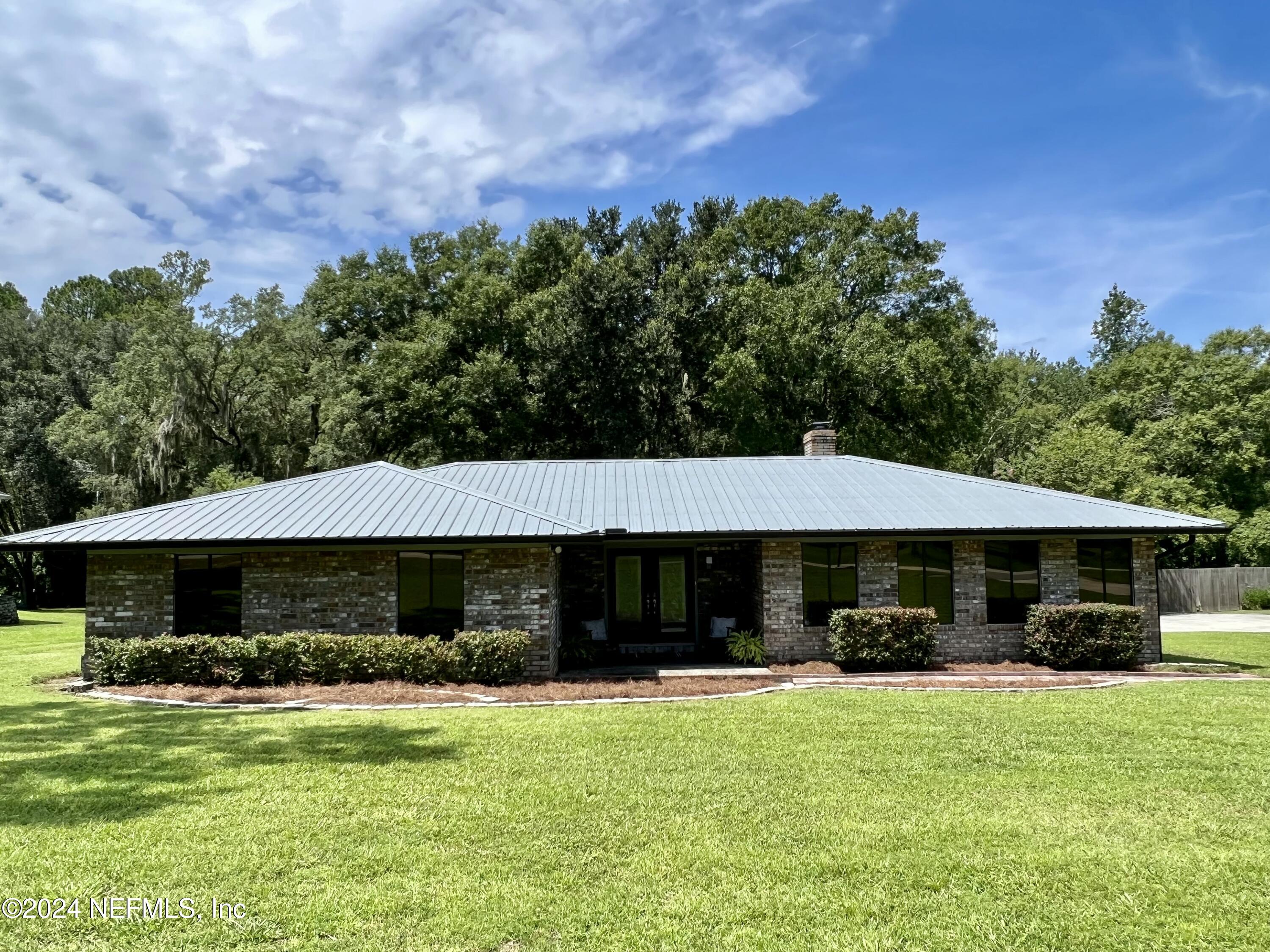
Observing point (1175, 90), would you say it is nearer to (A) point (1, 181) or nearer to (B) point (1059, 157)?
(B) point (1059, 157)

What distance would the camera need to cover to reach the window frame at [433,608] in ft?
40.7

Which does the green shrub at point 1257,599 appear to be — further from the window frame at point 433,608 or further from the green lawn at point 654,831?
the window frame at point 433,608

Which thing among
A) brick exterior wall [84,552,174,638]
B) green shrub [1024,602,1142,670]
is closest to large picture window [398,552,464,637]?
brick exterior wall [84,552,174,638]

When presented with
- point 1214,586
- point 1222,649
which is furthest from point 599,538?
point 1214,586

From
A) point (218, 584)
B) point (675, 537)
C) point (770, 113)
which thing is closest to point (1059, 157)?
point (770, 113)

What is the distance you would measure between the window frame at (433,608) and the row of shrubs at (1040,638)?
246 inches

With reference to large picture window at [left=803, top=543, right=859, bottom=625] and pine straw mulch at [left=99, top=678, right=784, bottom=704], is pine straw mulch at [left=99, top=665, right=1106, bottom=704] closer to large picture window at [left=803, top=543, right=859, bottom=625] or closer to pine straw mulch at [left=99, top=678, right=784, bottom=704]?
pine straw mulch at [left=99, top=678, right=784, bottom=704]

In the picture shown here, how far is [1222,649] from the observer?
1698cm

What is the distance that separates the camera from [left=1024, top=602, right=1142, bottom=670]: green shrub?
13.0 meters

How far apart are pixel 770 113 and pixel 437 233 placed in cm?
2126

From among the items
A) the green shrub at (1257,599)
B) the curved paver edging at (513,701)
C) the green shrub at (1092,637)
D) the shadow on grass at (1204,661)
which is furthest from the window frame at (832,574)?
the green shrub at (1257,599)

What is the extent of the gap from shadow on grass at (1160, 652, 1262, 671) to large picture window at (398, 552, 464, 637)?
12.6 metres

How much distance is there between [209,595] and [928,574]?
12.2 metres

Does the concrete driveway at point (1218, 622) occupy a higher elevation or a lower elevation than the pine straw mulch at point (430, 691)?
lower
